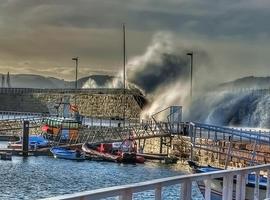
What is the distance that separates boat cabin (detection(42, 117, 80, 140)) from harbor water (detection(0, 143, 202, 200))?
12571 mm

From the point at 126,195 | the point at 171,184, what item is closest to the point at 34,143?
the point at 171,184

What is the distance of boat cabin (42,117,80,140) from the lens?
78.1m

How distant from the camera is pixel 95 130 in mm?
75438

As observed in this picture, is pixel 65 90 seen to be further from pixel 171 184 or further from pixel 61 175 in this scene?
pixel 171 184

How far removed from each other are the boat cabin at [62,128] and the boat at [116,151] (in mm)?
8781

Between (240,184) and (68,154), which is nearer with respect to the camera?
(240,184)

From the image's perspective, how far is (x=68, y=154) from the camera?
64.4 m

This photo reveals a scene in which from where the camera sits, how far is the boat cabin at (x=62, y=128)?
78.1 m

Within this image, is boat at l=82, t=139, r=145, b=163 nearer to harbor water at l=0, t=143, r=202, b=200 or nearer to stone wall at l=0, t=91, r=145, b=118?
harbor water at l=0, t=143, r=202, b=200

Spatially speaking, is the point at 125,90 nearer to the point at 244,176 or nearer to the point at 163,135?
the point at 163,135

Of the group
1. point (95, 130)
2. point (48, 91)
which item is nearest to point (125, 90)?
point (48, 91)

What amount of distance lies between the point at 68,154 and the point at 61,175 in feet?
51.2

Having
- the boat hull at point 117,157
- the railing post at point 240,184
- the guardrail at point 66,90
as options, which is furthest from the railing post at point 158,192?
the guardrail at point 66,90

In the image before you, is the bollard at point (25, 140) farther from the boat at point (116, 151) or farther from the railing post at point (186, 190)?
the railing post at point (186, 190)
